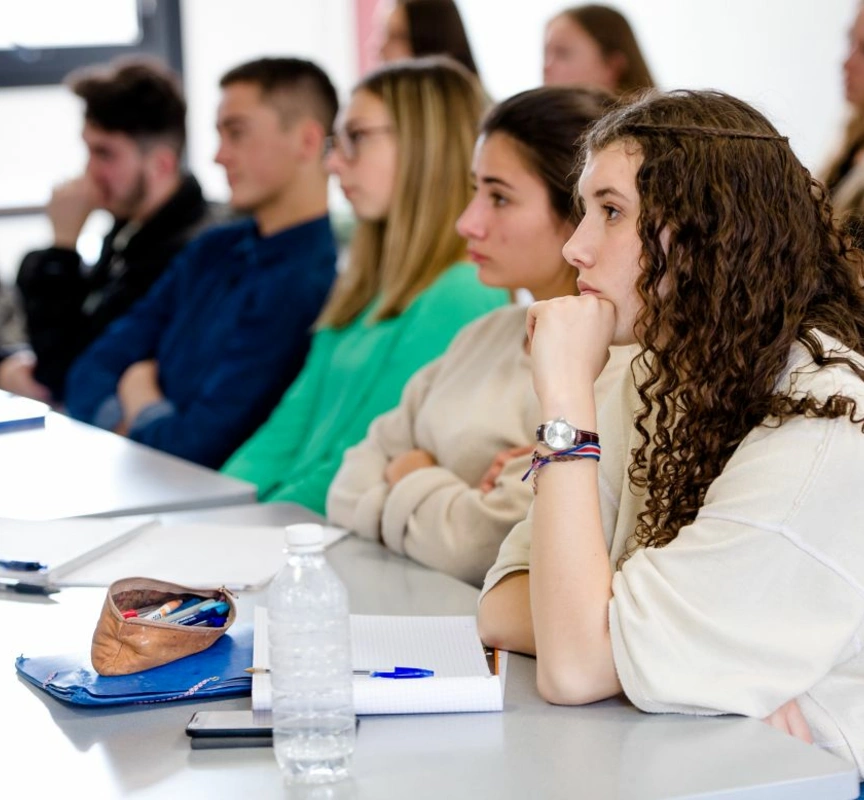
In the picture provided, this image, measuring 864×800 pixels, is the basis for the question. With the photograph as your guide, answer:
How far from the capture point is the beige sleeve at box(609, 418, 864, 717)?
1.21 meters

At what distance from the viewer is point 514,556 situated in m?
1.50

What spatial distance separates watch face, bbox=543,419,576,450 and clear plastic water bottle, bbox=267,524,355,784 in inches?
11.3

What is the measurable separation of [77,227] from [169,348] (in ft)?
3.46

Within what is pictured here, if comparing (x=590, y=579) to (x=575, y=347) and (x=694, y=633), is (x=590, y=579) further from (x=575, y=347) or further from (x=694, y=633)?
(x=575, y=347)

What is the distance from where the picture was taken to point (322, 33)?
6.55 m

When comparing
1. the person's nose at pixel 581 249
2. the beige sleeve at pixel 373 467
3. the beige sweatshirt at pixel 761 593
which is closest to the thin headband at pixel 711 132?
the person's nose at pixel 581 249

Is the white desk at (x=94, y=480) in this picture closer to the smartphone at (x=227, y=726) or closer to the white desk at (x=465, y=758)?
the white desk at (x=465, y=758)

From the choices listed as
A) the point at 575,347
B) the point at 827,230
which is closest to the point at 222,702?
the point at 575,347

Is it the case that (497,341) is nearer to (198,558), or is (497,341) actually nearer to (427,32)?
(198,558)

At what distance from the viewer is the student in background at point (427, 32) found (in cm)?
398

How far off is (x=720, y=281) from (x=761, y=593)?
1.03 feet

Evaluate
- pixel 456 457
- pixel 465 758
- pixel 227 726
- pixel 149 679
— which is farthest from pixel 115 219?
pixel 465 758

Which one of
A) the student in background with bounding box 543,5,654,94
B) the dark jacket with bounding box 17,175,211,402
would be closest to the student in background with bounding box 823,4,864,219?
the student in background with bounding box 543,5,654,94

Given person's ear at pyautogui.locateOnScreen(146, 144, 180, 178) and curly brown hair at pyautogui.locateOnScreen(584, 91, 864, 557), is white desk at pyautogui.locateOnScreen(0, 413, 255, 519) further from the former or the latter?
person's ear at pyautogui.locateOnScreen(146, 144, 180, 178)
